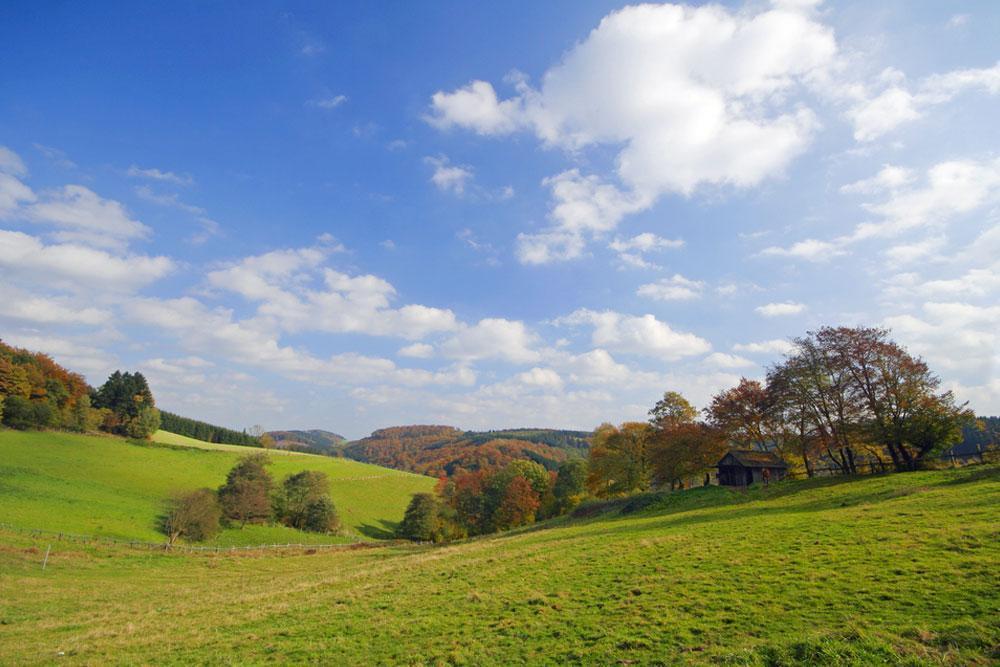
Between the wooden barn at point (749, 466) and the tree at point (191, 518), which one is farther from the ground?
the wooden barn at point (749, 466)

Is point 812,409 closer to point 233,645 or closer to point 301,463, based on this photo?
point 233,645

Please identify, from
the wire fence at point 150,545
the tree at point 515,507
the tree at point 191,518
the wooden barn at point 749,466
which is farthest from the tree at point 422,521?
the wooden barn at point 749,466

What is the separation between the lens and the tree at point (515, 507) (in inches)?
2881

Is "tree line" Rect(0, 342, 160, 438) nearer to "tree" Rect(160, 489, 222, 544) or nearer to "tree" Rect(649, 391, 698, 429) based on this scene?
"tree" Rect(160, 489, 222, 544)

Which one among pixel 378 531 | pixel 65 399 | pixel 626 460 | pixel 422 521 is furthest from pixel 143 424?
pixel 626 460

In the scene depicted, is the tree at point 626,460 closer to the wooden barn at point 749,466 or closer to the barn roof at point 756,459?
the wooden barn at point 749,466

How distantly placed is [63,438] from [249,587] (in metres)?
79.0

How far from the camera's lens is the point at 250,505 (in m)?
68.1

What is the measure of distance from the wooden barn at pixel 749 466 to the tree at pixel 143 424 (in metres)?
110

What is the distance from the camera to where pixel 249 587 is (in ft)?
93.3

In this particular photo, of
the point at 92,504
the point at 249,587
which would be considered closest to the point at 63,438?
the point at 92,504

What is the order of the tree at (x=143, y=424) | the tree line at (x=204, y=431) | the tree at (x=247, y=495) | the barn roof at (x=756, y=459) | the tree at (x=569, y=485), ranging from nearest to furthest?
the barn roof at (x=756, y=459)
the tree at (x=247, y=495)
the tree at (x=569, y=485)
the tree at (x=143, y=424)
the tree line at (x=204, y=431)

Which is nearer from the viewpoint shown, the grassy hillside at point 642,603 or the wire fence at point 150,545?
the grassy hillside at point 642,603

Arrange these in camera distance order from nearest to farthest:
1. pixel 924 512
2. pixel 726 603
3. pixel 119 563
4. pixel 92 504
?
pixel 726 603 → pixel 924 512 → pixel 119 563 → pixel 92 504
